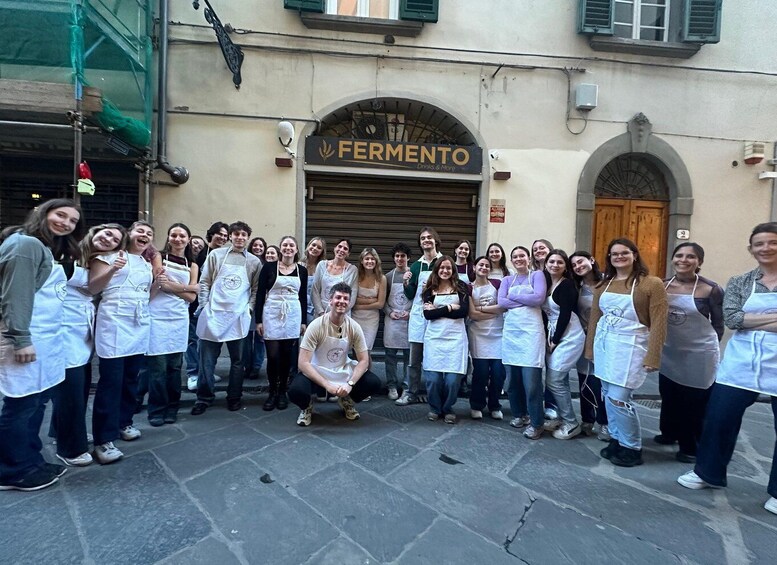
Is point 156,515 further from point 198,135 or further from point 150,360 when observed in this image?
point 198,135

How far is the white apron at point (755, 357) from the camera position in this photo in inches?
103

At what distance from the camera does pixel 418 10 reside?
664cm

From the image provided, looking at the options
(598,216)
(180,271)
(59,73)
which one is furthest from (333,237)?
(598,216)

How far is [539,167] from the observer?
7043 mm

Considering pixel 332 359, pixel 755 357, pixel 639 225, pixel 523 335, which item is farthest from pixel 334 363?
pixel 639 225

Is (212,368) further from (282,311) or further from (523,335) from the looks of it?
(523,335)

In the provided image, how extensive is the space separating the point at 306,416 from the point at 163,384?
131cm

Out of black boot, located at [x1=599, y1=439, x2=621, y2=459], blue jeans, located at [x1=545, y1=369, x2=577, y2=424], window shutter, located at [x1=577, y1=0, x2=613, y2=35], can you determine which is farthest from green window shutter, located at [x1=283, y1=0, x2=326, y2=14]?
black boot, located at [x1=599, y1=439, x2=621, y2=459]

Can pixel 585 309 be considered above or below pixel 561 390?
above

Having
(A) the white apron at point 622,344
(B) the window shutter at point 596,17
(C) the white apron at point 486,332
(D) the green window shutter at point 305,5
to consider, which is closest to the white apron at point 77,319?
(C) the white apron at point 486,332

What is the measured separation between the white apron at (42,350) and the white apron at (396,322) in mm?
2943

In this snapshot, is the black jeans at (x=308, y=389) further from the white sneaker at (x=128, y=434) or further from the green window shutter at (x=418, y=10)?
the green window shutter at (x=418, y=10)

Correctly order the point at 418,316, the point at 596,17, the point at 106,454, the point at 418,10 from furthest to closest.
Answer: the point at 596,17 → the point at 418,10 → the point at 418,316 → the point at 106,454

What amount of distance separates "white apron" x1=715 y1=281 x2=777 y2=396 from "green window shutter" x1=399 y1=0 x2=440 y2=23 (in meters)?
6.08
